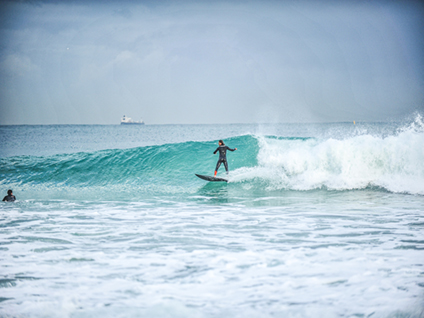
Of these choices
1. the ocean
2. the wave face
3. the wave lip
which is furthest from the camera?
the wave face

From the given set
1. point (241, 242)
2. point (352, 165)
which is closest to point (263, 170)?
point (352, 165)

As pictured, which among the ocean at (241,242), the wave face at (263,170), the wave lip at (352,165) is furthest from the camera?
the wave face at (263,170)

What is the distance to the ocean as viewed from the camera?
14.3ft

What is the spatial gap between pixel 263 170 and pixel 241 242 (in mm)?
8742

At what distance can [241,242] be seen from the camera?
661 centimetres

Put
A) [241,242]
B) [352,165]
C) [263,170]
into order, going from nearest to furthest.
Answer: [241,242] → [352,165] → [263,170]

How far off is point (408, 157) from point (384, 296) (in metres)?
10.5

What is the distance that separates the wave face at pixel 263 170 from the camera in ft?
43.3

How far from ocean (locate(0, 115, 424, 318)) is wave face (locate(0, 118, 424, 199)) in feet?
0.21

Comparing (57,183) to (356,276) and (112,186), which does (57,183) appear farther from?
(356,276)

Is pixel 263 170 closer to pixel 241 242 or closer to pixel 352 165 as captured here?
pixel 352 165

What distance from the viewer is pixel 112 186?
1530cm

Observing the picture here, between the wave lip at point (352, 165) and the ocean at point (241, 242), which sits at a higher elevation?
the wave lip at point (352, 165)

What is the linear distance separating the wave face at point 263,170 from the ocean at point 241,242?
6cm
